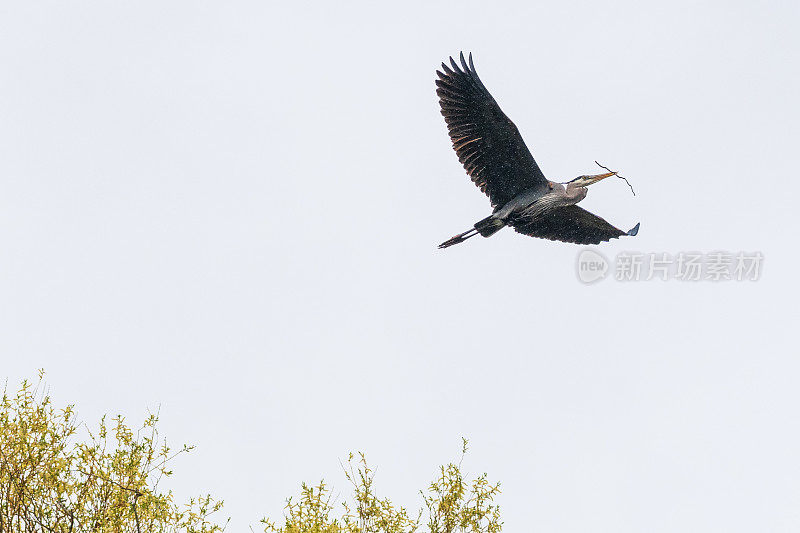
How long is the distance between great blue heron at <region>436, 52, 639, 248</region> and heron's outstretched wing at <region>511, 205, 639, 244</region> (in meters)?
0.03

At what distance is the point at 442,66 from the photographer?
11.1m

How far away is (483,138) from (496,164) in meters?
0.43

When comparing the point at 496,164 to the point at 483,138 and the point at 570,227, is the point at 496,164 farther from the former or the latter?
the point at 570,227

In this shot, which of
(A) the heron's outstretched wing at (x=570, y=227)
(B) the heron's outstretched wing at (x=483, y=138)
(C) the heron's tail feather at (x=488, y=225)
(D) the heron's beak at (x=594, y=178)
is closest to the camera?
(B) the heron's outstretched wing at (x=483, y=138)

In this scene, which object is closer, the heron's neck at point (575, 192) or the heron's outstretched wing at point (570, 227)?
the heron's neck at point (575, 192)

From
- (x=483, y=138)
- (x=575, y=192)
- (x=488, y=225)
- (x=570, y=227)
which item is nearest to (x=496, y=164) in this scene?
(x=483, y=138)

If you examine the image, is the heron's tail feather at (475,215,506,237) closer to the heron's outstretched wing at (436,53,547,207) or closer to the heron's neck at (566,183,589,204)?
the heron's outstretched wing at (436,53,547,207)

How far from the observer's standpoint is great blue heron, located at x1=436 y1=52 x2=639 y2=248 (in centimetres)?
1099

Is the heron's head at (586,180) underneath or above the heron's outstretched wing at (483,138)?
underneath

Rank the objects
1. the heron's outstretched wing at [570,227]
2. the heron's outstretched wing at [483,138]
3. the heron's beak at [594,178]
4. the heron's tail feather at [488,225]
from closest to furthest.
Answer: the heron's outstretched wing at [483,138]
the heron's beak at [594,178]
the heron's tail feather at [488,225]
the heron's outstretched wing at [570,227]

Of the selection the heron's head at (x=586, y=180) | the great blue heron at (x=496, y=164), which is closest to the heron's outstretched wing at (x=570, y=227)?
the great blue heron at (x=496, y=164)

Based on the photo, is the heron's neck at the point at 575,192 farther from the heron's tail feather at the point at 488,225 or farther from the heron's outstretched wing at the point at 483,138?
the heron's tail feather at the point at 488,225

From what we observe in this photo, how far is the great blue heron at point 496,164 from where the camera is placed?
1099 centimetres

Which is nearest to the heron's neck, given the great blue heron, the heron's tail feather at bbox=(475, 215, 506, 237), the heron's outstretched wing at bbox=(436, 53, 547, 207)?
the great blue heron
